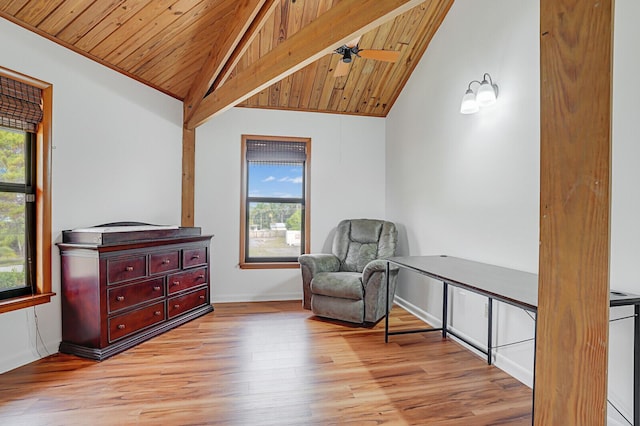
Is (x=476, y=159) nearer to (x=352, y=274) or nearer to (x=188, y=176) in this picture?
(x=352, y=274)

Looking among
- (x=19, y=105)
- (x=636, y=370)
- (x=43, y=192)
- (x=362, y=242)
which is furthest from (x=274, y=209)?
(x=636, y=370)

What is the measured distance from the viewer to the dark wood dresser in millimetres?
2668

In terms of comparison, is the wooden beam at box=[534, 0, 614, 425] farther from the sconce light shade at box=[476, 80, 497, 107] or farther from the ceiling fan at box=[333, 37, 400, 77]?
the ceiling fan at box=[333, 37, 400, 77]

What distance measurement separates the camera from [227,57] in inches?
135

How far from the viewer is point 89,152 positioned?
9.88ft

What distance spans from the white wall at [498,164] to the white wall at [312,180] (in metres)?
0.84

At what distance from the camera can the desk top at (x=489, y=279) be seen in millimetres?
1630

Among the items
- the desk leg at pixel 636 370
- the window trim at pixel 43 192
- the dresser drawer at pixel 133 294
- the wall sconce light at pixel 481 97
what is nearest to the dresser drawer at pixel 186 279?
the dresser drawer at pixel 133 294

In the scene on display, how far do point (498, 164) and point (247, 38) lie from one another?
2.53 meters

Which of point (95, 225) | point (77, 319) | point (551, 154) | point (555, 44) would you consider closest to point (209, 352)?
point (77, 319)

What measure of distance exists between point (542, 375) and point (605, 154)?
750mm

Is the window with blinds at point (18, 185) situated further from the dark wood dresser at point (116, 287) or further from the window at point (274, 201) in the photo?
the window at point (274, 201)

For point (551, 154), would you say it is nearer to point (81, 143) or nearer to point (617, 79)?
Answer: point (617, 79)

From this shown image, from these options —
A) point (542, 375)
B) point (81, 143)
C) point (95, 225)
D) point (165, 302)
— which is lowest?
point (165, 302)
